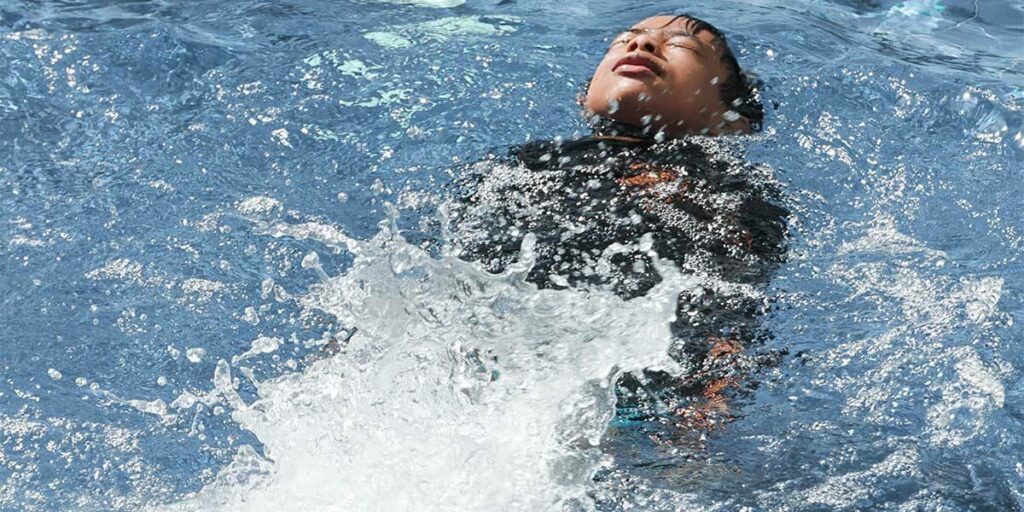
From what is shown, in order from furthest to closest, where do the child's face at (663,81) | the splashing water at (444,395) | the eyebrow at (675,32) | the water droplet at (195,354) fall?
the eyebrow at (675,32), the child's face at (663,81), the water droplet at (195,354), the splashing water at (444,395)

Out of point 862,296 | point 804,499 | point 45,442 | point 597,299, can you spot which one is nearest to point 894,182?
point 862,296

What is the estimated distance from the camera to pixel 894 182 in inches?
146

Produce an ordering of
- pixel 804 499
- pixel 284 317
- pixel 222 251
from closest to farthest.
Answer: pixel 804 499
pixel 284 317
pixel 222 251

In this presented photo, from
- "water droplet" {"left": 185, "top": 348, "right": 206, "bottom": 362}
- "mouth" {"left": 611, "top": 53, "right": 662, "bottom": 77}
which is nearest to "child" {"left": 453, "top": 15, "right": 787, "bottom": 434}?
"mouth" {"left": 611, "top": 53, "right": 662, "bottom": 77}

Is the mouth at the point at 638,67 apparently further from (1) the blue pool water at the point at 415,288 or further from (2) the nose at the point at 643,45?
(1) the blue pool water at the point at 415,288

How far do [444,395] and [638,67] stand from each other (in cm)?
145

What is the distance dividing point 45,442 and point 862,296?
197 centimetres

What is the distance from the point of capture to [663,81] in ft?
11.7

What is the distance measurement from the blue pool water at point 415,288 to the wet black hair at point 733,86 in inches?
5.1

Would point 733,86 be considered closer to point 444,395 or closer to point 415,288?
point 415,288

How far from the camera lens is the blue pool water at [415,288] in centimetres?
239

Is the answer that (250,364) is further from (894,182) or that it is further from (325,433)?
(894,182)

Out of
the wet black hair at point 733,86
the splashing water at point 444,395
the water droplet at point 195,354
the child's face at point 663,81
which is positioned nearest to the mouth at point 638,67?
the child's face at point 663,81

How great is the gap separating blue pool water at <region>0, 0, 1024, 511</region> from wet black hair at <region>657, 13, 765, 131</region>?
130 mm
